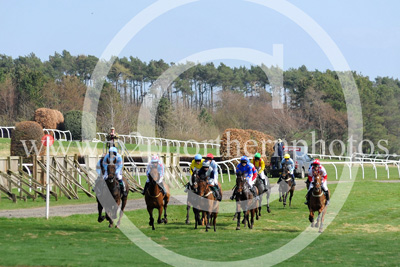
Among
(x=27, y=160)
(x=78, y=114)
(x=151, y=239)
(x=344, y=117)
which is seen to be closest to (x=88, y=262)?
(x=151, y=239)

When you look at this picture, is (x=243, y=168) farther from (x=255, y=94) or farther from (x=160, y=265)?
(x=255, y=94)

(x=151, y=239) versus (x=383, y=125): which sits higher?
(x=383, y=125)

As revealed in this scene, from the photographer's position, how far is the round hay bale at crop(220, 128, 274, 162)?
3841 cm

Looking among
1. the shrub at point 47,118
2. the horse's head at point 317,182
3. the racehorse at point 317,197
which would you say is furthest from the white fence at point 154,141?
the horse's head at point 317,182

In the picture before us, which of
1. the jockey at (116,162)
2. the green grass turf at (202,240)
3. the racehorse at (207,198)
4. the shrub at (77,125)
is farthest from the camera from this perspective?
the shrub at (77,125)

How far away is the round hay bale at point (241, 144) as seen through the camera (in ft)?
126

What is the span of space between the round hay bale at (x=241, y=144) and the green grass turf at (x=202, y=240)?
16.1m

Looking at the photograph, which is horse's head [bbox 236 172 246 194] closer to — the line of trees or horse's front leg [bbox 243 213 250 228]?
horse's front leg [bbox 243 213 250 228]

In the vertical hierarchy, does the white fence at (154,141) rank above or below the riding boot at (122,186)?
above

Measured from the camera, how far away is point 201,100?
278 feet

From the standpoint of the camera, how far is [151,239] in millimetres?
15094

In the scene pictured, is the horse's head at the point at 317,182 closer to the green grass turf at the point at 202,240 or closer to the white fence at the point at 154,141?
the green grass turf at the point at 202,240

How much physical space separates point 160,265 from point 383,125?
68.2m

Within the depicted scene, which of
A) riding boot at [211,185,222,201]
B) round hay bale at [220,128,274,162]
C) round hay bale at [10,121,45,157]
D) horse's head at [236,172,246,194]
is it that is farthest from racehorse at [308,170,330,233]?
round hay bale at [220,128,274,162]
